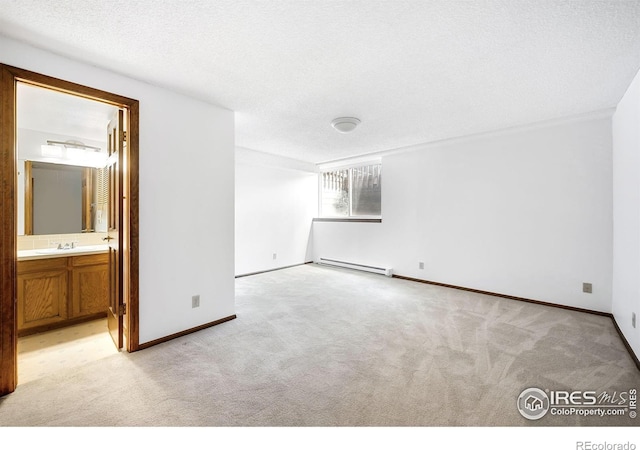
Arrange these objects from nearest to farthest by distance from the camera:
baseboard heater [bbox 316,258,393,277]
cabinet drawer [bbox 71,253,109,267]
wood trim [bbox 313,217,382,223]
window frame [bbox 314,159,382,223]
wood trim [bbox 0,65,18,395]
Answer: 1. wood trim [bbox 0,65,18,395]
2. cabinet drawer [bbox 71,253,109,267]
3. baseboard heater [bbox 316,258,393,277]
4. wood trim [bbox 313,217,382,223]
5. window frame [bbox 314,159,382,223]

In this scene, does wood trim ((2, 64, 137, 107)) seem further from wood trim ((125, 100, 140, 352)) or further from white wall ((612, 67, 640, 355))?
white wall ((612, 67, 640, 355))

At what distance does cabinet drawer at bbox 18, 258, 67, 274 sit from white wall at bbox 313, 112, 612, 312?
15.1ft

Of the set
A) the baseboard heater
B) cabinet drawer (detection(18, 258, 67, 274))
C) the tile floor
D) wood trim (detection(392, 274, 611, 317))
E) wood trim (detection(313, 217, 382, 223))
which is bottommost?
the tile floor

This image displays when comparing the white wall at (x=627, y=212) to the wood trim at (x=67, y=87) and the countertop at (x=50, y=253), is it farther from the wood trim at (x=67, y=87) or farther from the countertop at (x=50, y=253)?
the countertop at (x=50, y=253)

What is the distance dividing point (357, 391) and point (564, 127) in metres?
3.90

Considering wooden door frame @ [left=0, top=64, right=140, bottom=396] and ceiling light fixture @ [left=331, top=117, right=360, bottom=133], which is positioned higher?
ceiling light fixture @ [left=331, top=117, right=360, bottom=133]

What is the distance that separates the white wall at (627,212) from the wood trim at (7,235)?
4.46 meters

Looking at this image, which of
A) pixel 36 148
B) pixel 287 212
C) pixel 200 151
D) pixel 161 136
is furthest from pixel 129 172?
pixel 287 212

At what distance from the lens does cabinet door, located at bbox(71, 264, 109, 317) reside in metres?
2.96

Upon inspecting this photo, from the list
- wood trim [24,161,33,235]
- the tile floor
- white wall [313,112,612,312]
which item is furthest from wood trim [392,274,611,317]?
wood trim [24,161,33,235]

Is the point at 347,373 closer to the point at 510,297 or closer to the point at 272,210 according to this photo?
the point at 510,297

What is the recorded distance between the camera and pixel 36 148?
130 inches

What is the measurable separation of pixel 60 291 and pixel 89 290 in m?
0.24
